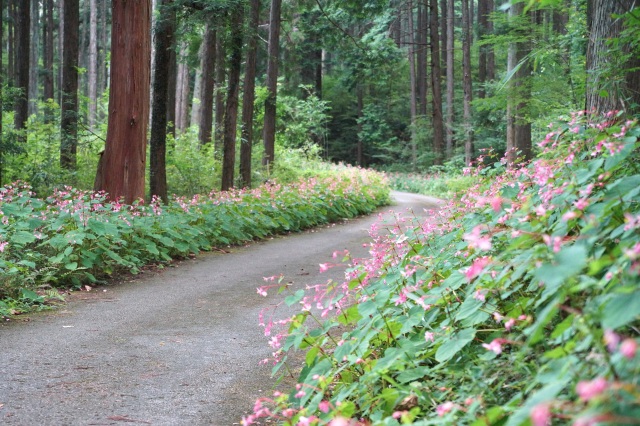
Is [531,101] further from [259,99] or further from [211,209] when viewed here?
[259,99]

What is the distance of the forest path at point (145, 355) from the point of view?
3.29 meters

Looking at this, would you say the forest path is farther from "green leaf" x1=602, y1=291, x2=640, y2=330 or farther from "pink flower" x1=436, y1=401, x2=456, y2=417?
"green leaf" x1=602, y1=291, x2=640, y2=330

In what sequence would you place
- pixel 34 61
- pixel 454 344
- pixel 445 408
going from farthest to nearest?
pixel 34 61
pixel 454 344
pixel 445 408

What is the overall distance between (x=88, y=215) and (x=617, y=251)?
6.34 metres

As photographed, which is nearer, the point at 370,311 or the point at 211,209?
the point at 370,311

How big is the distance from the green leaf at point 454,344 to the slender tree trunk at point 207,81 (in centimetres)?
1385

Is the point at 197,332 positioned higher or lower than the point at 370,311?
lower

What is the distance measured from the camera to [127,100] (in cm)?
909

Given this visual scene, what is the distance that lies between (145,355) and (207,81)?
45.9 feet

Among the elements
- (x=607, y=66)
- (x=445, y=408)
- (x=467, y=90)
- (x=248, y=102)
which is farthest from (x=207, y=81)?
(x=445, y=408)

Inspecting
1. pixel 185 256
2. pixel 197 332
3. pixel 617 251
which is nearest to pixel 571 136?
pixel 617 251

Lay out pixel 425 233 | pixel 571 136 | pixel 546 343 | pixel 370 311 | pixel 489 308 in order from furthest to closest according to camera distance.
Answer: pixel 425 233
pixel 571 136
pixel 370 311
pixel 489 308
pixel 546 343

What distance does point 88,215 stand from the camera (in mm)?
7164

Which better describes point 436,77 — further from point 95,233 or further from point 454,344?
point 454,344
